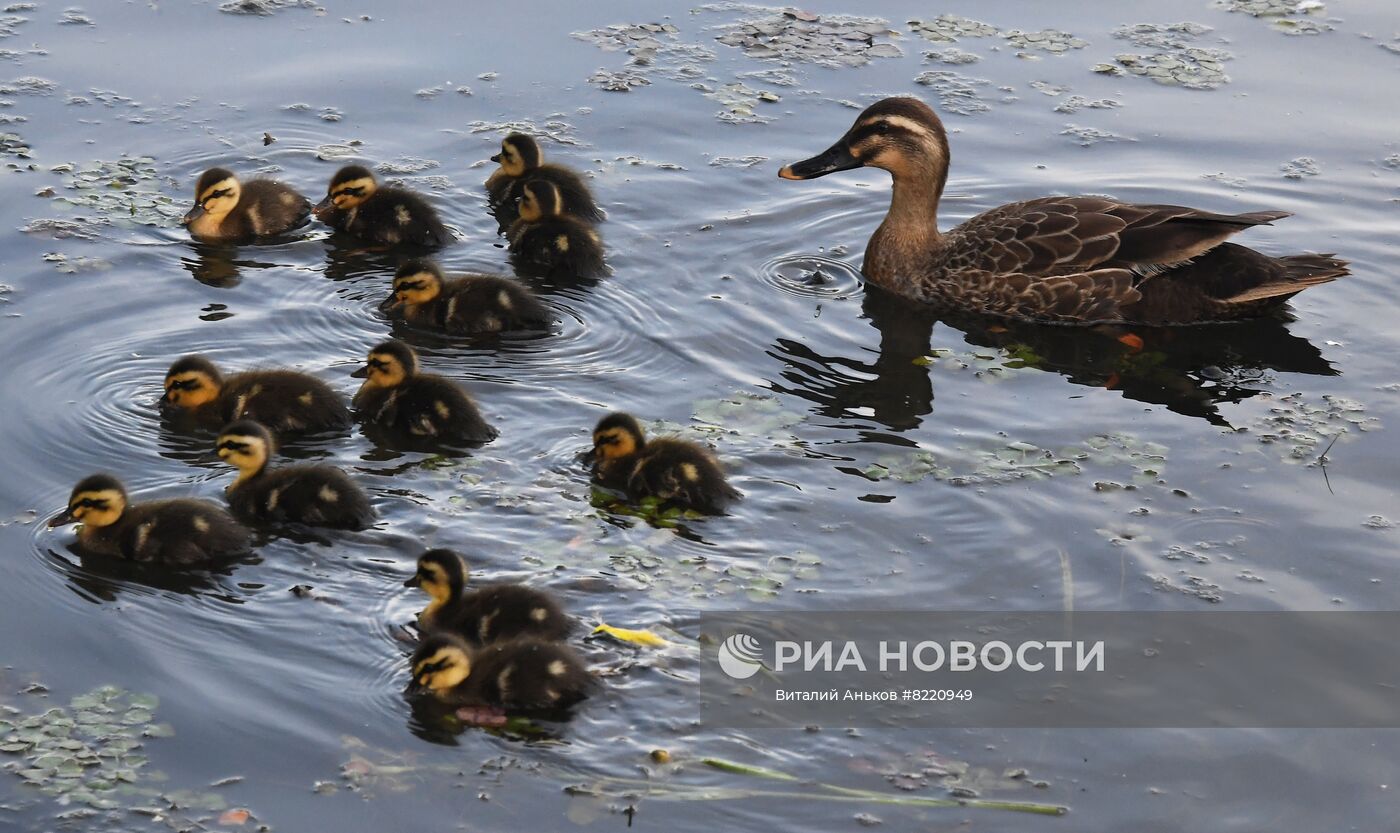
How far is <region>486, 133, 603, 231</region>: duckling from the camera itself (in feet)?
31.4

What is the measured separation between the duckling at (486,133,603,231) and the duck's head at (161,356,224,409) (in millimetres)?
2572

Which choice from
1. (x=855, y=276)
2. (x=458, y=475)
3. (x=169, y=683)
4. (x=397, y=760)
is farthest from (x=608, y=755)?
(x=855, y=276)

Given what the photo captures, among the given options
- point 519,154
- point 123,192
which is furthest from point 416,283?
point 123,192

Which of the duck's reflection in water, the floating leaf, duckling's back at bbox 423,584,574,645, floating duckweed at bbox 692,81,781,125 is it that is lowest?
the floating leaf

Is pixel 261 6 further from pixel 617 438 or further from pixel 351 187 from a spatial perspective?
pixel 617 438

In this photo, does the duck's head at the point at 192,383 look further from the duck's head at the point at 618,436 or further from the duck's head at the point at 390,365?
the duck's head at the point at 618,436

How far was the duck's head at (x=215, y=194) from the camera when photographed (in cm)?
924

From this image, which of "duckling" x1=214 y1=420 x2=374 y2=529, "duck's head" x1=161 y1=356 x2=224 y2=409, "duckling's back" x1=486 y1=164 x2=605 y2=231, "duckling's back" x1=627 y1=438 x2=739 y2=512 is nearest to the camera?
"duckling" x1=214 y1=420 x2=374 y2=529

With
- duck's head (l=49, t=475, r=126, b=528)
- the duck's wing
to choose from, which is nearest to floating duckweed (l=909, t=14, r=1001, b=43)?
the duck's wing

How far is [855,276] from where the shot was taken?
31.6ft

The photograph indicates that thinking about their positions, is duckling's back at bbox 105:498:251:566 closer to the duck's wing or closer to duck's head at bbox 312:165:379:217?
duck's head at bbox 312:165:379:217

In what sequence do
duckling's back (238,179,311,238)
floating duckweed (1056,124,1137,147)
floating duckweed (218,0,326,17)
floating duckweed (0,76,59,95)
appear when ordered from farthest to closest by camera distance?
floating duckweed (218,0,326,17) < floating duckweed (1056,124,1137,147) < floating duckweed (0,76,59,95) < duckling's back (238,179,311,238)

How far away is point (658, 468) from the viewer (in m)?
6.89

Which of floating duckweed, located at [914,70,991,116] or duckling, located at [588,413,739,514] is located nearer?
duckling, located at [588,413,739,514]
